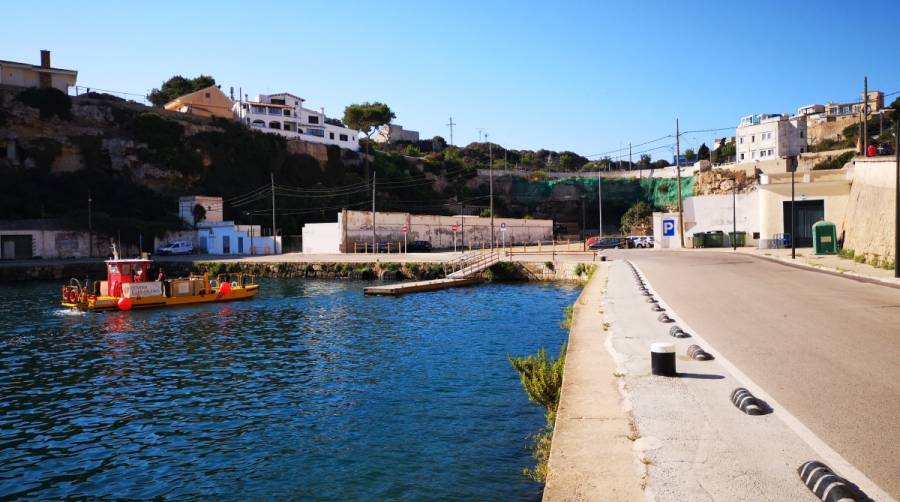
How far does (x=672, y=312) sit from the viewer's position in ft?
56.8

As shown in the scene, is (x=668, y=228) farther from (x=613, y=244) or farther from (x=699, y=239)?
(x=613, y=244)

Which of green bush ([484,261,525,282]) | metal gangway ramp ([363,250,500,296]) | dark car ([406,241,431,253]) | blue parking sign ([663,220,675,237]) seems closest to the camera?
metal gangway ramp ([363,250,500,296])

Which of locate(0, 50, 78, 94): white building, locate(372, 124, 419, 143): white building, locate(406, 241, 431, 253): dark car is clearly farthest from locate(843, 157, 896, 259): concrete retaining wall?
locate(372, 124, 419, 143): white building

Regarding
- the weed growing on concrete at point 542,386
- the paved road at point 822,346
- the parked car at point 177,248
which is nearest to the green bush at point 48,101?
the parked car at point 177,248

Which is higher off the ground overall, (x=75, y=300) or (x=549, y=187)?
(x=549, y=187)

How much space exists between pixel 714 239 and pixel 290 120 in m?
74.6

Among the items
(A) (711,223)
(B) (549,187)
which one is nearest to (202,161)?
(B) (549,187)

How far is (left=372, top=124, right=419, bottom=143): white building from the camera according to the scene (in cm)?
15900

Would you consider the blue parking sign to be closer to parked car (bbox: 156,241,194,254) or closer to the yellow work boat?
the yellow work boat

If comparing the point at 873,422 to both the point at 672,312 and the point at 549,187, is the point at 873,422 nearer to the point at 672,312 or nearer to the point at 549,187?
the point at 672,312

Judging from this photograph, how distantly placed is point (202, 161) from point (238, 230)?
21073 millimetres

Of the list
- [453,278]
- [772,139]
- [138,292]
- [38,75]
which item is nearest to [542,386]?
[138,292]

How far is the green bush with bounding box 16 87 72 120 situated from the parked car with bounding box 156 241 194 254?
27243 mm

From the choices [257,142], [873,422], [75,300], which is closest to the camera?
[873,422]
